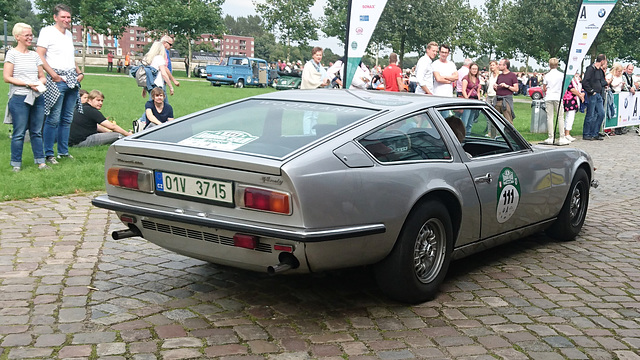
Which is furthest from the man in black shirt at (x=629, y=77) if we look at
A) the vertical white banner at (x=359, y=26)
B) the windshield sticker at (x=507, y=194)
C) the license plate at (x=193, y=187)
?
the license plate at (x=193, y=187)

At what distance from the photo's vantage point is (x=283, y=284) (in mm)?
4895

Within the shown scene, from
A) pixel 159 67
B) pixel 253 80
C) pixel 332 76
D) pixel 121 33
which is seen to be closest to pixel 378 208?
pixel 159 67

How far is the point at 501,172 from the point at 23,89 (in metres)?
5.96

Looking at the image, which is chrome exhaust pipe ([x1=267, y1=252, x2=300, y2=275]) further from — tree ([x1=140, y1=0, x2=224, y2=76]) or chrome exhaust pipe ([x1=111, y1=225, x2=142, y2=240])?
tree ([x1=140, y1=0, x2=224, y2=76])

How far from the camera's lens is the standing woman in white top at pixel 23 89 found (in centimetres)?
852

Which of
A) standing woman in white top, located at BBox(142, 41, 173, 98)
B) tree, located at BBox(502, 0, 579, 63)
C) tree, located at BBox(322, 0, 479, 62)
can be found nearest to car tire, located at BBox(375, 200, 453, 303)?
standing woman in white top, located at BBox(142, 41, 173, 98)

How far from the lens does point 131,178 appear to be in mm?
4336

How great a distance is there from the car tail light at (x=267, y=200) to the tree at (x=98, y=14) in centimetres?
5277

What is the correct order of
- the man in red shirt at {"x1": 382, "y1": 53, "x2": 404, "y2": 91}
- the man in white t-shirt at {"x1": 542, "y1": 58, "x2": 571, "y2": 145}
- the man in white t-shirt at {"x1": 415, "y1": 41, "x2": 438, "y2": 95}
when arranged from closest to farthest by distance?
the man in white t-shirt at {"x1": 415, "y1": 41, "x2": 438, "y2": 95}, the man in red shirt at {"x1": 382, "y1": 53, "x2": 404, "y2": 91}, the man in white t-shirt at {"x1": 542, "y1": 58, "x2": 571, "y2": 145}

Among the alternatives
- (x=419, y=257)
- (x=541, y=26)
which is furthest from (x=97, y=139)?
(x=541, y=26)

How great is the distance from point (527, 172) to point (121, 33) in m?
54.8

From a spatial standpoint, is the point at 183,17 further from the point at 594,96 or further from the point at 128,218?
the point at 128,218

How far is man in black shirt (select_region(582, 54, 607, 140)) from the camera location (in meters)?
17.1

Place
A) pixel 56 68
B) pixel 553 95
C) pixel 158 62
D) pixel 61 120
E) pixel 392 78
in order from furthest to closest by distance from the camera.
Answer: pixel 553 95, pixel 392 78, pixel 158 62, pixel 61 120, pixel 56 68
